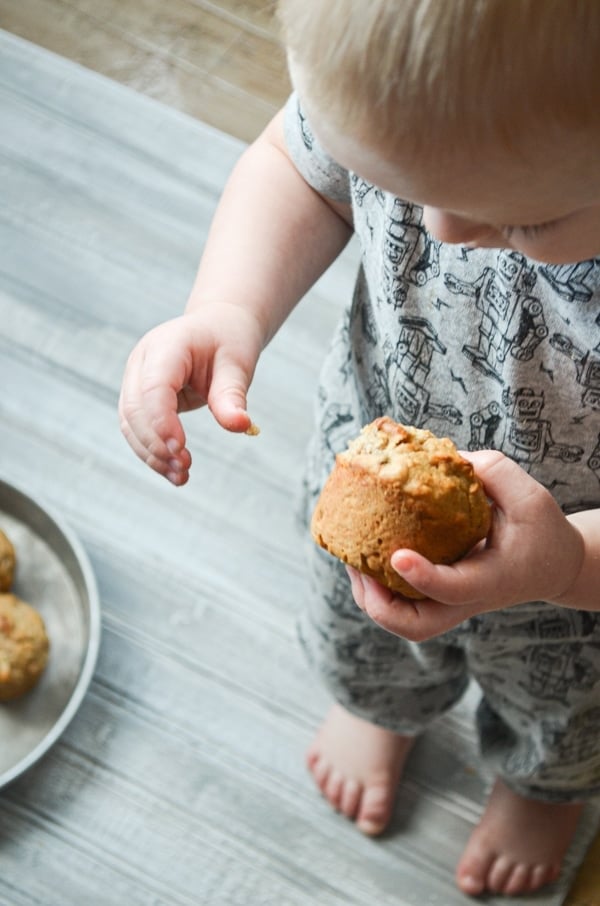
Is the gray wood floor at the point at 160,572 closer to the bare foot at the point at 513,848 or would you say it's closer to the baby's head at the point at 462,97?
the bare foot at the point at 513,848

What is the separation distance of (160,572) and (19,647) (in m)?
0.22

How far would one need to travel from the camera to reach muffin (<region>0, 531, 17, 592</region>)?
1.12 meters

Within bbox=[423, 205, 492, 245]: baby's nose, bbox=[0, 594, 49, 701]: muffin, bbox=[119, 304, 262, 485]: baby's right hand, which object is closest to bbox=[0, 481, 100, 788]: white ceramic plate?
bbox=[0, 594, 49, 701]: muffin

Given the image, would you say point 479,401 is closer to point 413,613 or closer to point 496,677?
point 413,613

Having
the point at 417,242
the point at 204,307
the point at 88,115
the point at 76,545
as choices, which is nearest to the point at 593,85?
the point at 417,242

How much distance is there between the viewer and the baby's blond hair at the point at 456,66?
1.26 ft

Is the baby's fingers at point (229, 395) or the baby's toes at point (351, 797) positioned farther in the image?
the baby's toes at point (351, 797)

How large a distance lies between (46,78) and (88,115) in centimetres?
10

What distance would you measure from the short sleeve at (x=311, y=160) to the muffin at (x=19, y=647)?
1.85 ft

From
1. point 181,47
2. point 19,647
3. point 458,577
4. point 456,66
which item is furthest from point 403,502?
point 181,47

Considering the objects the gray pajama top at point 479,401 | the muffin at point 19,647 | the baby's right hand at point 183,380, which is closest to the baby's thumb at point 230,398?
the baby's right hand at point 183,380

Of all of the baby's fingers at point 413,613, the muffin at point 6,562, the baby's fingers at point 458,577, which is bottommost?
the muffin at point 6,562

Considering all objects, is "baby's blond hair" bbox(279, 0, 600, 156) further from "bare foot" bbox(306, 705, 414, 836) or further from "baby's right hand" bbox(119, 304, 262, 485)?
"bare foot" bbox(306, 705, 414, 836)

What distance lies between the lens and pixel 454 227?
507mm
